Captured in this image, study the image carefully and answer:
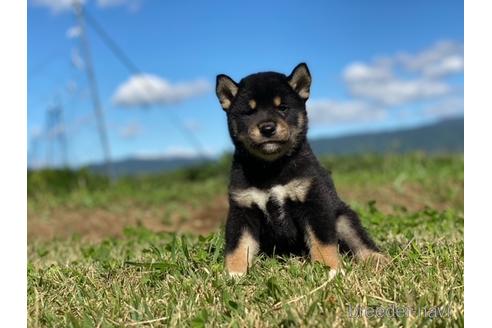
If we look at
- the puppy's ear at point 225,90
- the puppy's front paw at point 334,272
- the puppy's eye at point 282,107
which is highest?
the puppy's ear at point 225,90

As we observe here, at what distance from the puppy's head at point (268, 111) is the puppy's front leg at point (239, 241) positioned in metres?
0.43

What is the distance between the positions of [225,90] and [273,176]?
0.68 meters

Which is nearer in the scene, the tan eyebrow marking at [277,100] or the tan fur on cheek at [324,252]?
the tan fur on cheek at [324,252]

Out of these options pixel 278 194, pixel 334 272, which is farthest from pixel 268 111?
pixel 334 272

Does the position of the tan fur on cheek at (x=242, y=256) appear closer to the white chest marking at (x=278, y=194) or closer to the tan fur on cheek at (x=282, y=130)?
the white chest marking at (x=278, y=194)

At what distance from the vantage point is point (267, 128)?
4023mm

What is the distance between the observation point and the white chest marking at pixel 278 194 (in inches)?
164

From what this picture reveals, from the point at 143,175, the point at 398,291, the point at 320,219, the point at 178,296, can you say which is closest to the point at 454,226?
the point at 320,219

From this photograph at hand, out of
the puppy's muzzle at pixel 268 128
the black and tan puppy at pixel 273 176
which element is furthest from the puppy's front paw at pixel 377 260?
the puppy's muzzle at pixel 268 128

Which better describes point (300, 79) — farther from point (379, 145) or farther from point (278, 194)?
point (379, 145)

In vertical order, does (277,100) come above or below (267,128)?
above

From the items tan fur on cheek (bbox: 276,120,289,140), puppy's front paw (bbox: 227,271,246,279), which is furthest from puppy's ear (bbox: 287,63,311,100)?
puppy's front paw (bbox: 227,271,246,279)

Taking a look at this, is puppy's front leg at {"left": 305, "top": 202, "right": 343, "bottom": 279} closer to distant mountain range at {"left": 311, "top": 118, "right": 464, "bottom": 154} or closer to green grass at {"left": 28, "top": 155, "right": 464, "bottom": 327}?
green grass at {"left": 28, "top": 155, "right": 464, "bottom": 327}
